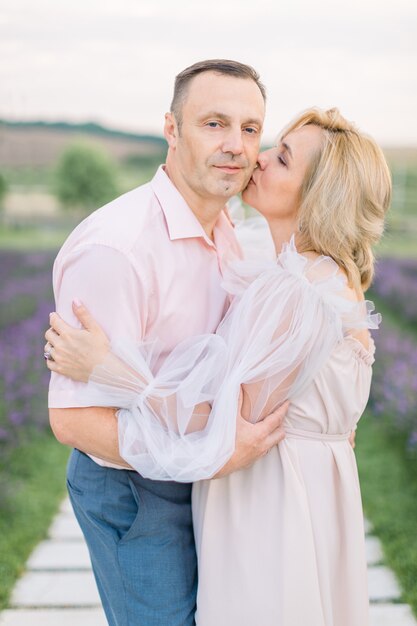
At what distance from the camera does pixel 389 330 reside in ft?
26.2

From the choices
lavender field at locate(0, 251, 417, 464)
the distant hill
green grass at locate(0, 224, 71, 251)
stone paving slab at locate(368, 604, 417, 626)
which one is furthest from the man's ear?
green grass at locate(0, 224, 71, 251)

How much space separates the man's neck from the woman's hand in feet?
1.70

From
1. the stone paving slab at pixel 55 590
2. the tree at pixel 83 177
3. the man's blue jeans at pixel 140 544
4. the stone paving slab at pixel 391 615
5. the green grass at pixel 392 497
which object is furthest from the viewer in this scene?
the tree at pixel 83 177

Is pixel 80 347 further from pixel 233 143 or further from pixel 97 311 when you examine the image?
pixel 233 143

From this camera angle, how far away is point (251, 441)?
2.17m

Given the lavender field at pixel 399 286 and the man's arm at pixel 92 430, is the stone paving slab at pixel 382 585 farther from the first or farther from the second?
the lavender field at pixel 399 286

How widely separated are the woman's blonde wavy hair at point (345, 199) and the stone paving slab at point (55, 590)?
1.96 metres

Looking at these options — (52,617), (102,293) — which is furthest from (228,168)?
(52,617)

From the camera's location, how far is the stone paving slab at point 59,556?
3799 mm

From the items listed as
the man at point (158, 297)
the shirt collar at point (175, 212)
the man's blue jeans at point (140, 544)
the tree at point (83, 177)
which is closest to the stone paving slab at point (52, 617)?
the man at point (158, 297)

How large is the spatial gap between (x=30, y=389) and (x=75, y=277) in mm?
3655

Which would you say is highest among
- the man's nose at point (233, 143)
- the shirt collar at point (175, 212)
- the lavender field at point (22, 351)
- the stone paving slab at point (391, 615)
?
the man's nose at point (233, 143)

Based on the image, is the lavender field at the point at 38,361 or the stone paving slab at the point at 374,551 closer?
the stone paving slab at the point at 374,551

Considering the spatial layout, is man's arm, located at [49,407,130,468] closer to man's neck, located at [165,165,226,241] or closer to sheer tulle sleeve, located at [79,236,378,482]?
sheer tulle sleeve, located at [79,236,378,482]
